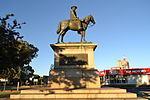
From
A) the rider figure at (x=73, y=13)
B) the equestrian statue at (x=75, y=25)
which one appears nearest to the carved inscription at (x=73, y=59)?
the equestrian statue at (x=75, y=25)

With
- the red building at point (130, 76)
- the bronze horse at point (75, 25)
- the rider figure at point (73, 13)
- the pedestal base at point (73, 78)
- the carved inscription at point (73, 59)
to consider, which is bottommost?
the red building at point (130, 76)

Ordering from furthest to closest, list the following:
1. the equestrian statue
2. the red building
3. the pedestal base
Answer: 1. the red building
2. the equestrian statue
3. the pedestal base

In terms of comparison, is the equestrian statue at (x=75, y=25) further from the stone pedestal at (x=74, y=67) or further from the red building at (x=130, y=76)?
the red building at (x=130, y=76)

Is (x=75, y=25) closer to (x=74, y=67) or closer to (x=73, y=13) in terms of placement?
(x=73, y=13)

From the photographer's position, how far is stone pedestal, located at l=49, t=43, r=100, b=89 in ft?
37.3

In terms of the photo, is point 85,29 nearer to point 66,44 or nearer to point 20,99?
point 66,44

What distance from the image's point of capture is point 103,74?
5628 centimetres

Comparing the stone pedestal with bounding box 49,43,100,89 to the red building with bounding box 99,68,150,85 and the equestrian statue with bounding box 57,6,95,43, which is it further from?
the red building with bounding box 99,68,150,85

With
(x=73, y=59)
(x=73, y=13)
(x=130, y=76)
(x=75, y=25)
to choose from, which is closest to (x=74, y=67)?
(x=73, y=59)

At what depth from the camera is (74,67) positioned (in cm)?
1192

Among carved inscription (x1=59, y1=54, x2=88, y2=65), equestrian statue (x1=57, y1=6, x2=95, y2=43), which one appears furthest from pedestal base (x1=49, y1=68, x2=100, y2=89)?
→ equestrian statue (x1=57, y1=6, x2=95, y2=43)

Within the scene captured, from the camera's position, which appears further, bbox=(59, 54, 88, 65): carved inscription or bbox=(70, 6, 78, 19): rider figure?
bbox=(70, 6, 78, 19): rider figure

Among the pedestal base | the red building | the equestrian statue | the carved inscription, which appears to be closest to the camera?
the pedestal base

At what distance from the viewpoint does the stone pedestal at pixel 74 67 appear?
11.4 metres
